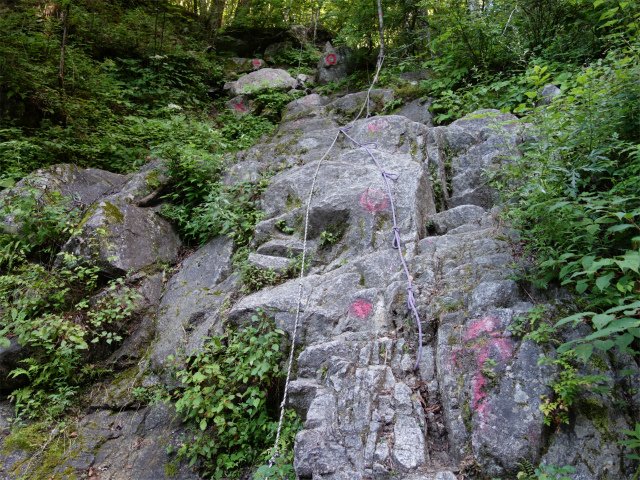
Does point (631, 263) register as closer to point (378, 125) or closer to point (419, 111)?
point (378, 125)

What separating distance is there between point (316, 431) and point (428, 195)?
348cm

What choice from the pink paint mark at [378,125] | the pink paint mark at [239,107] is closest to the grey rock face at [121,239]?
the pink paint mark at [378,125]

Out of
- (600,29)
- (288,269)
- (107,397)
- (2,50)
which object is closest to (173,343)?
(107,397)

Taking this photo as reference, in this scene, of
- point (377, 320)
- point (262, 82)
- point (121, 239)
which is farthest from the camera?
point (262, 82)

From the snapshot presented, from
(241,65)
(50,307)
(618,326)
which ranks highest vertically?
(241,65)

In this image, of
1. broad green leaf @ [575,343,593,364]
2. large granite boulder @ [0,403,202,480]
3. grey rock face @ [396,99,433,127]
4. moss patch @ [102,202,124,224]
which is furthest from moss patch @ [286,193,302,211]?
broad green leaf @ [575,343,593,364]

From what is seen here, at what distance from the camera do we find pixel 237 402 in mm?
3674

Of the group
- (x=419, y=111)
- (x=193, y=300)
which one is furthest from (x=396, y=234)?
(x=419, y=111)

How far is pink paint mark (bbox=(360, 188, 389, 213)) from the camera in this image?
15.4 ft

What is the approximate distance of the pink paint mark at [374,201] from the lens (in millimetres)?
4695

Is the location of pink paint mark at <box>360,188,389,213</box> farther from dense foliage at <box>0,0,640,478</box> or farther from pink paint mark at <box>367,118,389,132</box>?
pink paint mark at <box>367,118,389,132</box>

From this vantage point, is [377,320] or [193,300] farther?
[193,300]

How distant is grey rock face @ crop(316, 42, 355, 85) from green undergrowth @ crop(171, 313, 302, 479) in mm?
8410

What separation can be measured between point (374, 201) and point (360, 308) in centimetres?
163
